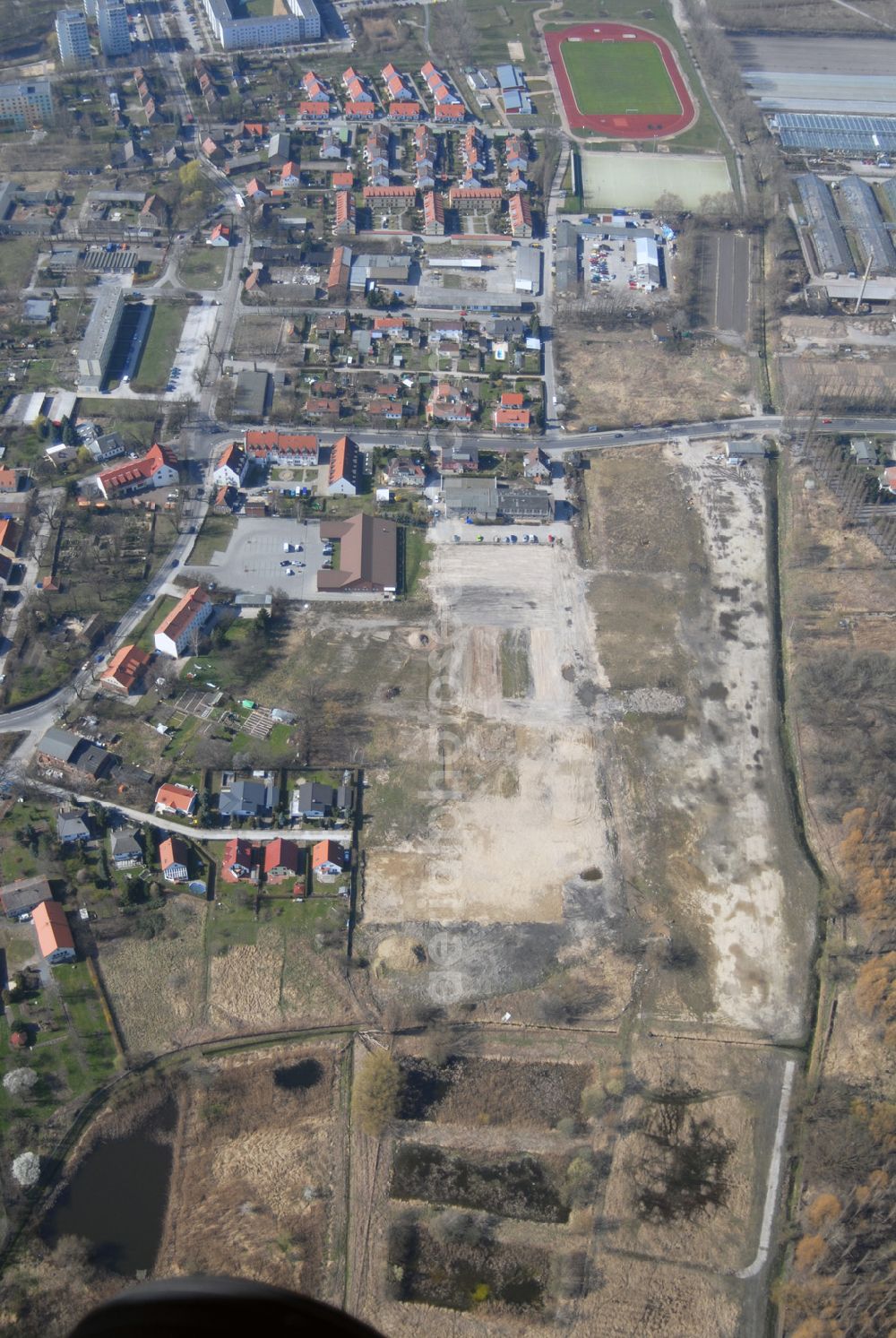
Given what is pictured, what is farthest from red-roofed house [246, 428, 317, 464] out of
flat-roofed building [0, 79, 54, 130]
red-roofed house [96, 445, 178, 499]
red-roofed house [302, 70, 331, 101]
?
flat-roofed building [0, 79, 54, 130]

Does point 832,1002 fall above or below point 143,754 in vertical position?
below

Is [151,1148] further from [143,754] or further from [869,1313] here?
[869,1313]

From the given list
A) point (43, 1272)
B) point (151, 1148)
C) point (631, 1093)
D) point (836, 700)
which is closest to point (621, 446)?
point (836, 700)

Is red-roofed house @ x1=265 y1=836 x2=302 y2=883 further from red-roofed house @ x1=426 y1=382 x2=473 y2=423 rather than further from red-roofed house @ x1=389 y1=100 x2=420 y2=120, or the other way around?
red-roofed house @ x1=389 y1=100 x2=420 y2=120

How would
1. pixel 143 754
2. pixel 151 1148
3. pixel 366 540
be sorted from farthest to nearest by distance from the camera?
pixel 366 540 < pixel 143 754 < pixel 151 1148

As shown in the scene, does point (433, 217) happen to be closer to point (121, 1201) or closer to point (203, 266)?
point (203, 266)

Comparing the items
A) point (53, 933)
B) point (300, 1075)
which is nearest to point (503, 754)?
point (300, 1075)

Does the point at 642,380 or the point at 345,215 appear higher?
the point at 345,215
